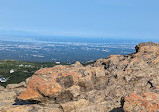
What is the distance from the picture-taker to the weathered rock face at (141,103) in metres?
15.9

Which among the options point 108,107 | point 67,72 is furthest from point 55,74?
point 108,107

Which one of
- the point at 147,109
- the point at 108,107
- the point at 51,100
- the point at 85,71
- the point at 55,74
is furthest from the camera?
the point at 85,71

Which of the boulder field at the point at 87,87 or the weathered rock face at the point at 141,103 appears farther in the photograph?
the boulder field at the point at 87,87

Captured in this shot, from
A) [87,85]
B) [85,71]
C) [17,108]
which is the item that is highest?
[85,71]

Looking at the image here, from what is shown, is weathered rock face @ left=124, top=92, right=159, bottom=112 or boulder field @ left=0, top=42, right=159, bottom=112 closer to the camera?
weathered rock face @ left=124, top=92, right=159, bottom=112

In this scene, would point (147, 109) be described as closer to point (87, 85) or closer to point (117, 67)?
point (87, 85)

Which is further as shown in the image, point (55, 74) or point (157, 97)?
point (55, 74)

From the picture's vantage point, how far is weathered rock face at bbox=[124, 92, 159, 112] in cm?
1595

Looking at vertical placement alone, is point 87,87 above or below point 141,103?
below

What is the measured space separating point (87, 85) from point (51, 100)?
5520 mm

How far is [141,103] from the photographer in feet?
53.5

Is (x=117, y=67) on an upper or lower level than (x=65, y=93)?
upper

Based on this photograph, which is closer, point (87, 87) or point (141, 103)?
point (141, 103)

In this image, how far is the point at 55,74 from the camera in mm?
26469
